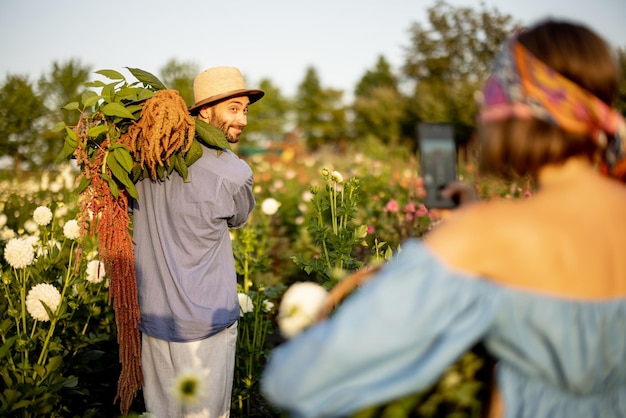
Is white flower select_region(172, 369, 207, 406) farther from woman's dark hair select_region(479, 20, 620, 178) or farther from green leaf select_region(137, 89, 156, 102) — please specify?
green leaf select_region(137, 89, 156, 102)

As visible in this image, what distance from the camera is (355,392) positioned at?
3.29ft

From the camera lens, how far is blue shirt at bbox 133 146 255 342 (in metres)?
2.37

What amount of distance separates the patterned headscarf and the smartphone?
266 mm

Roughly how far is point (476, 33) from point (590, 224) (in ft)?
78.4

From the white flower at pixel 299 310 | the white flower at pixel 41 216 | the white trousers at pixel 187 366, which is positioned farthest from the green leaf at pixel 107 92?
the white flower at pixel 299 310

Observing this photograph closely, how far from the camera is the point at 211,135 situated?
2.40 metres

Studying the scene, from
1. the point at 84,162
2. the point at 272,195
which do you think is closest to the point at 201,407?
the point at 84,162

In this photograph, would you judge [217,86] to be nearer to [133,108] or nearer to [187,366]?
[133,108]

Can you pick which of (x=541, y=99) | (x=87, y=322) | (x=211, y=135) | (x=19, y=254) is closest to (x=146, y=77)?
(x=211, y=135)

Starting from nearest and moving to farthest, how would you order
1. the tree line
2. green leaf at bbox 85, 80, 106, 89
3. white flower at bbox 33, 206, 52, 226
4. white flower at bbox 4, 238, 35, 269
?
1. green leaf at bbox 85, 80, 106, 89
2. white flower at bbox 4, 238, 35, 269
3. white flower at bbox 33, 206, 52, 226
4. the tree line

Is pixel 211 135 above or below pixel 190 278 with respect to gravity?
Answer: above

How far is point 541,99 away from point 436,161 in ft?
1.25

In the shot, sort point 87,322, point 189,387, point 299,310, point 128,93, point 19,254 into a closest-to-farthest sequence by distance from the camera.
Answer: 1. point 299,310
2. point 189,387
3. point 128,93
4. point 19,254
5. point 87,322

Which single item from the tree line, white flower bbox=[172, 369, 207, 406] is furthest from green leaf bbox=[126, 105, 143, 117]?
the tree line
